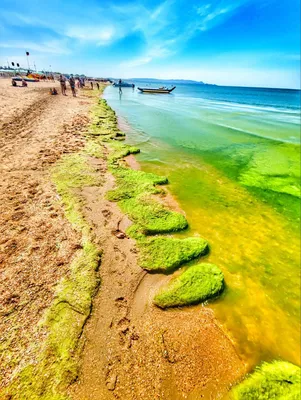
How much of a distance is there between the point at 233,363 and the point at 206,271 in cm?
151

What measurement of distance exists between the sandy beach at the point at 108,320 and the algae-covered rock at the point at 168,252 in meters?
0.20


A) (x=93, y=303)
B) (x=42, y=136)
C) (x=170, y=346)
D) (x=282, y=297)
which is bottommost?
(x=282, y=297)

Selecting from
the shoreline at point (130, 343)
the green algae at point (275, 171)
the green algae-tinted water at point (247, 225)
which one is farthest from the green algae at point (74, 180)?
the green algae at point (275, 171)

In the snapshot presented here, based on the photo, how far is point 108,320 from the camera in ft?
10.7

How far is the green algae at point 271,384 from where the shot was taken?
2750 mm

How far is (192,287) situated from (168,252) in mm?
914

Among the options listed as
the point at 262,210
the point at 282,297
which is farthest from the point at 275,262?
the point at 262,210

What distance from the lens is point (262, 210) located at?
7.25 meters

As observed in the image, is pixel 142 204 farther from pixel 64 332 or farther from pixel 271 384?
pixel 271 384

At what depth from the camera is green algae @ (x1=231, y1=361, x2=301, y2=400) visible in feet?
9.02

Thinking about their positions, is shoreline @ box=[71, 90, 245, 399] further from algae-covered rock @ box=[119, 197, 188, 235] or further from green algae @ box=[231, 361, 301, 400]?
algae-covered rock @ box=[119, 197, 188, 235]

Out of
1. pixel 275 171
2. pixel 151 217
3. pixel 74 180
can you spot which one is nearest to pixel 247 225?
pixel 151 217

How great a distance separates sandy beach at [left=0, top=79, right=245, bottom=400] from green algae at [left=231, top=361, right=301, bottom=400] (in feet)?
0.47

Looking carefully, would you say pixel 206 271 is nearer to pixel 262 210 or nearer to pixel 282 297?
pixel 282 297
